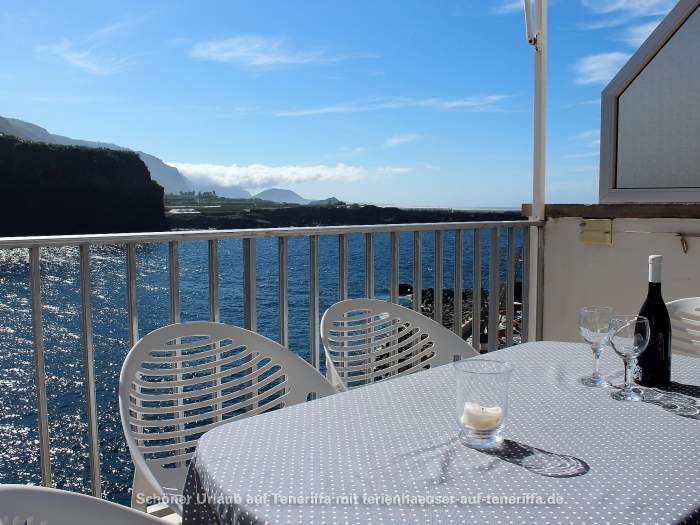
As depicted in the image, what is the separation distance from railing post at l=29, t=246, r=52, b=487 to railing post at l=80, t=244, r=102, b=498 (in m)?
0.13

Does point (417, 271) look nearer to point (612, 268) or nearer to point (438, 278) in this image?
point (438, 278)

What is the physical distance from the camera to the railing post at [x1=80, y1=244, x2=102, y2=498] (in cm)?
200

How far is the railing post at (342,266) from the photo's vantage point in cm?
261

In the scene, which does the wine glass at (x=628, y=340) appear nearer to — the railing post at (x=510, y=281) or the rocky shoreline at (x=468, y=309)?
the rocky shoreline at (x=468, y=309)

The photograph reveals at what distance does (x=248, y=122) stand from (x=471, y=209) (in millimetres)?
30339

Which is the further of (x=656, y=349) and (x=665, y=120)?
(x=665, y=120)

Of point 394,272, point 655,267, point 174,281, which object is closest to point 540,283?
point 394,272

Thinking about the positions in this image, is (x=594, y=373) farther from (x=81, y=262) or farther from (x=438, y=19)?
(x=438, y=19)

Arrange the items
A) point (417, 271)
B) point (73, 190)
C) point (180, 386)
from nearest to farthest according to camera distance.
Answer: point (180, 386), point (417, 271), point (73, 190)

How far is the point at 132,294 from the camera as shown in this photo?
6.88 ft

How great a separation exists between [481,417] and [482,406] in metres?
0.02

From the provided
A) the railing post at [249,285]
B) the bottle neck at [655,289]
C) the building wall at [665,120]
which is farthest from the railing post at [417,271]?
the building wall at [665,120]

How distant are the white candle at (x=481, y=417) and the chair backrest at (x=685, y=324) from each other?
1230mm

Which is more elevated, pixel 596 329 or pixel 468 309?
pixel 596 329
